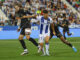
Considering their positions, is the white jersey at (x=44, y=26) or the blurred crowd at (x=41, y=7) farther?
the blurred crowd at (x=41, y=7)

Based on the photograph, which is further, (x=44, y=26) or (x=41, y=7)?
(x=41, y=7)

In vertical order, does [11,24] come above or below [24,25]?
below

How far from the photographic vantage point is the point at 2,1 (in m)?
34.8

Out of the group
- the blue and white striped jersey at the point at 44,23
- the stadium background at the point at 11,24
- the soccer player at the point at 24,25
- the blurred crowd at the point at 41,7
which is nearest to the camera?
the blue and white striped jersey at the point at 44,23

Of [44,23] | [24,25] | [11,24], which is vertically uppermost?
[44,23]

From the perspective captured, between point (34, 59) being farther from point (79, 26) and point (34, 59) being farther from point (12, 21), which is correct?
point (79, 26)

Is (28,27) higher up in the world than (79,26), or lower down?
higher up

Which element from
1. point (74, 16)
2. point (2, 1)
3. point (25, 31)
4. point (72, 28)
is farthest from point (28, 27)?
point (74, 16)

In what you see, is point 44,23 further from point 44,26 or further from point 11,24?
point 11,24

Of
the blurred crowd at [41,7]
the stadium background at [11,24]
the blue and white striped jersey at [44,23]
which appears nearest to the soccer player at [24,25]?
the blue and white striped jersey at [44,23]

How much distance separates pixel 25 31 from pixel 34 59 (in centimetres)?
235

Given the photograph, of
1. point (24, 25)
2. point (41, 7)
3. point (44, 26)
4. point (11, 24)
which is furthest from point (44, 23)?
point (41, 7)

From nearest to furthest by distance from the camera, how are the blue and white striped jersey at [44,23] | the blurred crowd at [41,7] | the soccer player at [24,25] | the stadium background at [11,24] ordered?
the blue and white striped jersey at [44,23], the soccer player at [24,25], the stadium background at [11,24], the blurred crowd at [41,7]

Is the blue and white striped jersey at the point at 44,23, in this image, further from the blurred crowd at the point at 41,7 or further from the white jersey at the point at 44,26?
the blurred crowd at the point at 41,7
